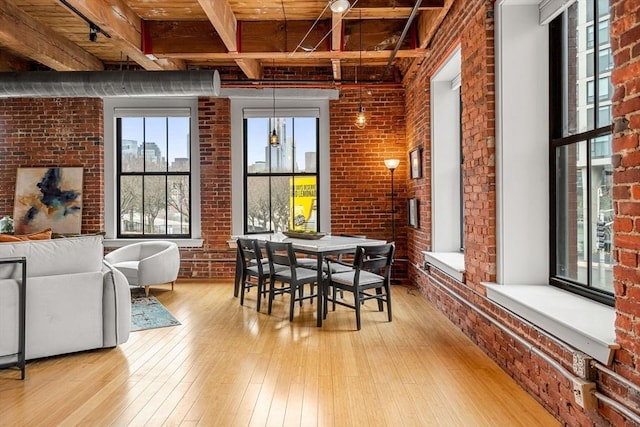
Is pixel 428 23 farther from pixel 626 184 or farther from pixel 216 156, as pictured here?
pixel 216 156

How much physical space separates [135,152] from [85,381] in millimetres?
4728

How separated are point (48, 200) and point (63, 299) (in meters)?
4.11

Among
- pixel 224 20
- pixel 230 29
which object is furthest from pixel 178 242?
pixel 224 20

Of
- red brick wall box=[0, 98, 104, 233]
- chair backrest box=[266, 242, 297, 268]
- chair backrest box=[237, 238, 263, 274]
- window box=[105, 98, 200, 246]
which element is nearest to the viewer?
chair backrest box=[266, 242, 297, 268]

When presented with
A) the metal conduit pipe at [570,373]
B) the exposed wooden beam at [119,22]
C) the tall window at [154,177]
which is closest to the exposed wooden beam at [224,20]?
the exposed wooden beam at [119,22]

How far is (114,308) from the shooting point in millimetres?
3650

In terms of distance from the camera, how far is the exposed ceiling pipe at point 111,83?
5161 millimetres

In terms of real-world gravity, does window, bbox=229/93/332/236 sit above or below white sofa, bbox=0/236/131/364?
above

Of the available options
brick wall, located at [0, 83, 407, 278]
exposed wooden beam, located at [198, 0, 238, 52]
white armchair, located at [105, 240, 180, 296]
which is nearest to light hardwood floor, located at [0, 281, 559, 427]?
white armchair, located at [105, 240, 180, 296]

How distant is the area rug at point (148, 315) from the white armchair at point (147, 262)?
25 centimetres

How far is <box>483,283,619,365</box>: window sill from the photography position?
6.88 ft

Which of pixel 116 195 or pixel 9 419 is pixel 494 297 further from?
pixel 116 195

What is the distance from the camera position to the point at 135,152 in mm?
6992

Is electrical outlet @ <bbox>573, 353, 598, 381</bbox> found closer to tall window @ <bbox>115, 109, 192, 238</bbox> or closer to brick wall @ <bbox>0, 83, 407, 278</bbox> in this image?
brick wall @ <bbox>0, 83, 407, 278</bbox>
